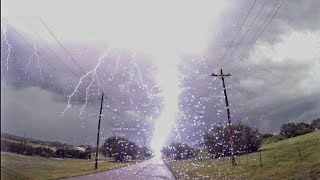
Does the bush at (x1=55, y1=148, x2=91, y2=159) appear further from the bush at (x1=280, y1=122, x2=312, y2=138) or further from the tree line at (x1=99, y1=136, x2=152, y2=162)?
the bush at (x1=280, y1=122, x2=312, y2=138)

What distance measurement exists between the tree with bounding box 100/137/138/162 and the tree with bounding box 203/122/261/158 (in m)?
28.2

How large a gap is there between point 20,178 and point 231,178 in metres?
16.4

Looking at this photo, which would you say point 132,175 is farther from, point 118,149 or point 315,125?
point 118,149

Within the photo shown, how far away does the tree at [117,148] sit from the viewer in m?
68.9

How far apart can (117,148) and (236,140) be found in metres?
38.2

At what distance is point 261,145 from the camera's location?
42344 millimetres

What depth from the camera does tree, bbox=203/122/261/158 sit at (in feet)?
132

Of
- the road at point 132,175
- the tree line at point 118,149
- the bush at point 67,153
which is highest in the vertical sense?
the tree line at point 118,149

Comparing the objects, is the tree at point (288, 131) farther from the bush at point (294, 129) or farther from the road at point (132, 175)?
the road at point (132, 175)

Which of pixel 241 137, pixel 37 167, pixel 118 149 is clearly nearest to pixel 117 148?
pixel 118 149

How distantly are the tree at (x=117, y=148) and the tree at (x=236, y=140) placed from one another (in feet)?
92.6

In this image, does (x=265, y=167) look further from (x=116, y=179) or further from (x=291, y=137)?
(x=291, y=137)

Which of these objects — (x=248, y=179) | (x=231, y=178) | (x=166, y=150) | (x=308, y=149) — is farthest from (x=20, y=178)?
(x=166, y=150)

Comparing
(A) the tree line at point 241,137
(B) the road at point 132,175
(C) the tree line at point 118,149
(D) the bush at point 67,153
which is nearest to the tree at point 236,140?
(A) the tree line at point 241,137
